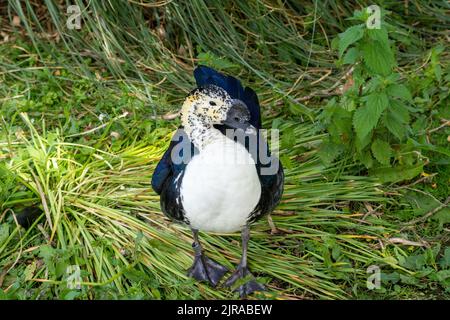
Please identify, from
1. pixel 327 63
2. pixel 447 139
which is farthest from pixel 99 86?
pixel 447 139

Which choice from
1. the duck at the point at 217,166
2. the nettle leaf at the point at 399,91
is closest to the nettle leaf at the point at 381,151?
the nettle leaf at the point at 399,91

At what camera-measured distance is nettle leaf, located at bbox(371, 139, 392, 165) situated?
115 inches

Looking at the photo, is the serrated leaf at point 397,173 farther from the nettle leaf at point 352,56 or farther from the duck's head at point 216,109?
the duck's head at point 216,109

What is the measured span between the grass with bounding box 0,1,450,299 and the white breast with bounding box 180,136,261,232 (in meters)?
0.40

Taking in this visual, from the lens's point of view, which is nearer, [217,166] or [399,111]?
[217,166]

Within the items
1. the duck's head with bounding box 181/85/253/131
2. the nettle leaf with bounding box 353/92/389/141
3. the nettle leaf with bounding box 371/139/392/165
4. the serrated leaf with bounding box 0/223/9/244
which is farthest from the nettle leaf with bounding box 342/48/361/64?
the serrated leaf with bounding box 0/223/9/244

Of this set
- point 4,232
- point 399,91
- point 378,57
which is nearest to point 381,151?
point 399,91

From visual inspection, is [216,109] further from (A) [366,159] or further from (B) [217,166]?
(A) [366,159]

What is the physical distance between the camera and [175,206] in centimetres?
242

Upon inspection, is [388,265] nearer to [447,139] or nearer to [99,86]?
[447,139]

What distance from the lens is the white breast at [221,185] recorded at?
2223 mm

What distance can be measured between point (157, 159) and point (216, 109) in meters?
1.07

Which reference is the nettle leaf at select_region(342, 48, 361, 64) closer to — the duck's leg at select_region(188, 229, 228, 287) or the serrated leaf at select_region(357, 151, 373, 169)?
the serrated leaf at select_region(357, 151, 373, 169)

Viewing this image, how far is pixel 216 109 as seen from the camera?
228 cm
